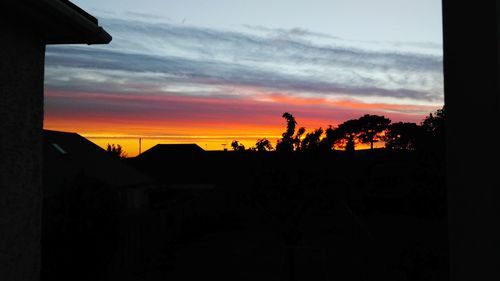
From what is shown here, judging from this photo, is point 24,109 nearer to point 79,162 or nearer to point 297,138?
point 297,138

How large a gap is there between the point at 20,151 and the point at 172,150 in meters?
38.5

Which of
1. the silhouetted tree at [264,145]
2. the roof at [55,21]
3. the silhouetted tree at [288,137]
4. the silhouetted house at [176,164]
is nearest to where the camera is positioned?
the roof at [55,21]

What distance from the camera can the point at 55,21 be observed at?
3.76m

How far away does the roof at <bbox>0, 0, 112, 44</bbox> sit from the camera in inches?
132

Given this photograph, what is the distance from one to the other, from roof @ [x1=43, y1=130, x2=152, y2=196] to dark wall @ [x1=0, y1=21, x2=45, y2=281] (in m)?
15.6

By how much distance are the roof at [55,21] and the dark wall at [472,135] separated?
2.80 meters

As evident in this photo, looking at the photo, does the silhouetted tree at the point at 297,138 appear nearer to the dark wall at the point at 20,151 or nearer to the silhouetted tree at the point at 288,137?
the silhouetted tree at the point at 288,137

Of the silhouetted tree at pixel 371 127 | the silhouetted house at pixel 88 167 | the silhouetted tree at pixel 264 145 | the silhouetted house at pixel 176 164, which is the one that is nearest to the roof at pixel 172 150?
the silhouetted house at pixel 176 164

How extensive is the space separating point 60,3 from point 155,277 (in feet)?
31.9

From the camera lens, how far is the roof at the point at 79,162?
2072 centimetres

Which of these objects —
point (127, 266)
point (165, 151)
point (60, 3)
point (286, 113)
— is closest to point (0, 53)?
point (60, 3)

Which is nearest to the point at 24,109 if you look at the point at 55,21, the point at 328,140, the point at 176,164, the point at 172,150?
the point at 55,21

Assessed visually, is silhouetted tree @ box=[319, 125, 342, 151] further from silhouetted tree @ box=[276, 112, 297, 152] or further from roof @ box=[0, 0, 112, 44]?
roof @ box=[0, 0, 112, 44]

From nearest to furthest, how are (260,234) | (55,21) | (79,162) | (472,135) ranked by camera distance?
1. (472,135)
2. (55,21)
3. (260,234)
4. (79,162)
